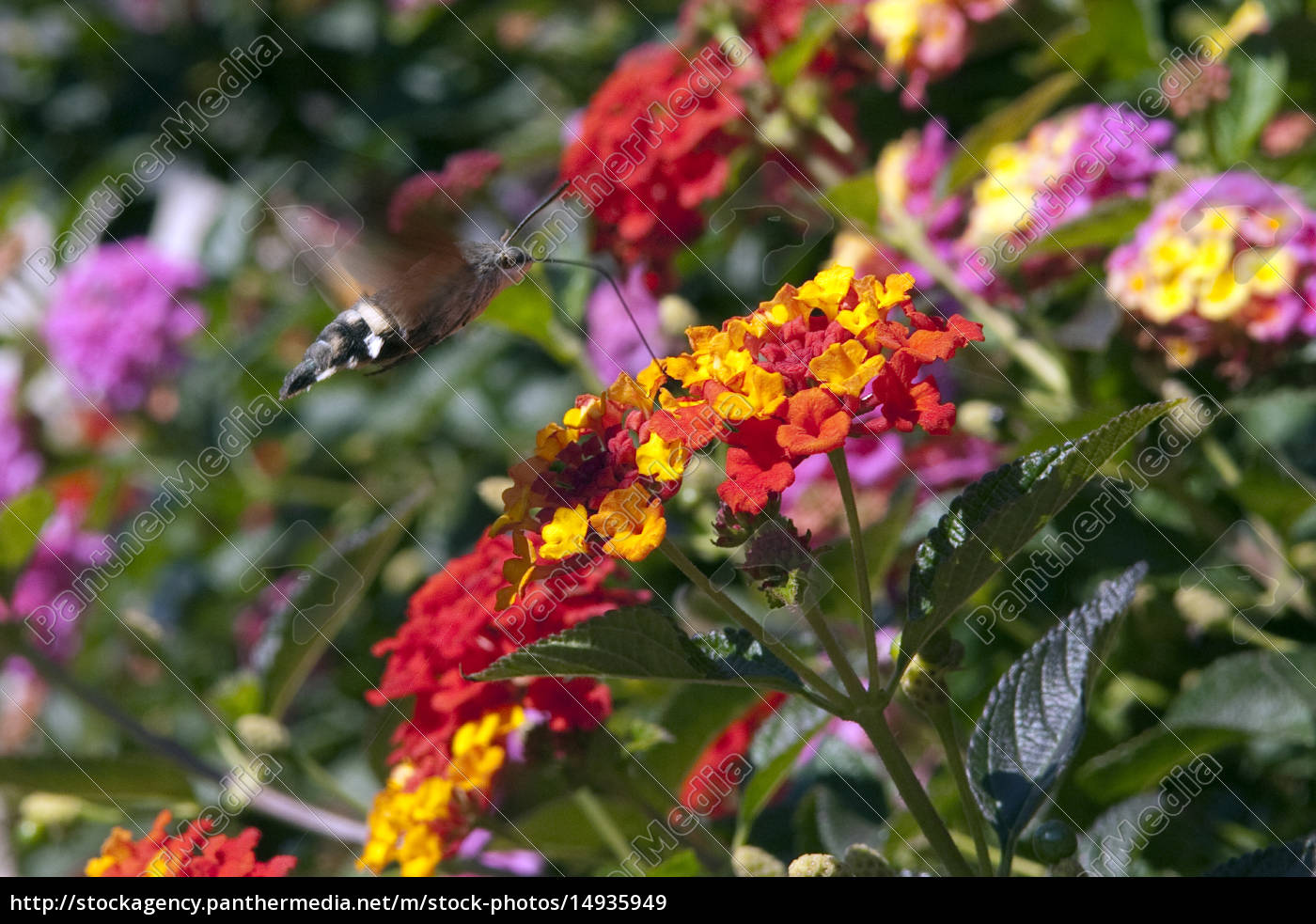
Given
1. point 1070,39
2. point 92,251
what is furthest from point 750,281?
point 92,251

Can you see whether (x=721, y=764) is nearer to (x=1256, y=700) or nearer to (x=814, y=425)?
(x=1256, y=700)

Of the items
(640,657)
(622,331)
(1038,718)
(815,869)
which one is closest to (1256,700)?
(1038,718)

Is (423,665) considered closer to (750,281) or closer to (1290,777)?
(1290,777)

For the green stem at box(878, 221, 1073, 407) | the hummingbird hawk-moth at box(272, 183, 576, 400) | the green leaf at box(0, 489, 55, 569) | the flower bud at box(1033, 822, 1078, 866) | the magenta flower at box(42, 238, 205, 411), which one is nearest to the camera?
the flower bud at box(1033, 822, 1078, 866)

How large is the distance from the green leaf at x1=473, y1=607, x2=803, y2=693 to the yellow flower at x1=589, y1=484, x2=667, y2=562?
49 mm

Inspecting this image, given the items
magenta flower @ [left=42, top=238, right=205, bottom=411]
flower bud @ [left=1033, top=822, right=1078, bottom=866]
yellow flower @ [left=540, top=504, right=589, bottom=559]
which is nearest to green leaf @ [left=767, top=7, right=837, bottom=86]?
yellow flower @ [left=540, top=504, right=589, bottom=559]

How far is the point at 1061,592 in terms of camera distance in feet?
5.21

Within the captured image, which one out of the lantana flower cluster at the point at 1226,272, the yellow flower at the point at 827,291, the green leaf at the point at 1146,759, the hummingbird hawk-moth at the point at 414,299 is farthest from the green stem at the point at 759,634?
the lantana flower cluster at the point at 1226,272

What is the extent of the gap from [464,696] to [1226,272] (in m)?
1.02

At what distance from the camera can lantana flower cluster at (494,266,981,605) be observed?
36.3 inches

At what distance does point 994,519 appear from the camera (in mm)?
922

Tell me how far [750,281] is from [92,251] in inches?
72.1

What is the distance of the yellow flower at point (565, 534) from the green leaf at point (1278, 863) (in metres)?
0.56

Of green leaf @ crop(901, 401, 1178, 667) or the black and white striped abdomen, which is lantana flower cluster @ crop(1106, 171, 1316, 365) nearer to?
green leaf @ crop(901, 401, 1178, 667)
